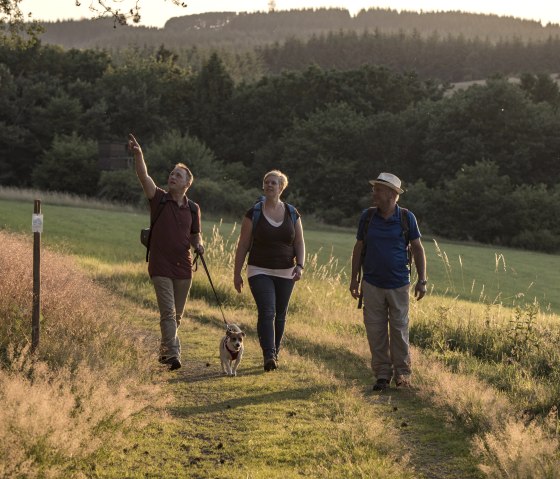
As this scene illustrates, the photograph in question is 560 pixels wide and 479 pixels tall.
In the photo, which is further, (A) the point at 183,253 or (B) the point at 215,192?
(B) the point at 215,192

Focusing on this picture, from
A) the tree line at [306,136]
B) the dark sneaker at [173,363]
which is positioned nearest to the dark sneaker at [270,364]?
the dark sneaker at [173,363]

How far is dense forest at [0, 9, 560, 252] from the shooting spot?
2190 inches

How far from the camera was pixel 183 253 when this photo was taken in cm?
959

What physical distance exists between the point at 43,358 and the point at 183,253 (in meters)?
2.03

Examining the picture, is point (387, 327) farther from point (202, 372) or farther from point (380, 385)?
point (202, 372)

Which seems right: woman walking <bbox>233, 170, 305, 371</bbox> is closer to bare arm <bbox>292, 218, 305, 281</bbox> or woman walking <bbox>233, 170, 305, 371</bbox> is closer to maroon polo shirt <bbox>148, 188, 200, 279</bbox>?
bare arm <bbox>292, 218, 305, 281</bbox>

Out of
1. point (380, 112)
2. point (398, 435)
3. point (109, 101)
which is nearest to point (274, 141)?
point (380, 112)

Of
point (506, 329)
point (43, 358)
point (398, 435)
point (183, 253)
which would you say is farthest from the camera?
point (506, 329)

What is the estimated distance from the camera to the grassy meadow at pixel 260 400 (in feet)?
20.1

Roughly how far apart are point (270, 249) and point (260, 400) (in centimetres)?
180

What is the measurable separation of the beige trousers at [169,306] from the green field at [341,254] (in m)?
14.3

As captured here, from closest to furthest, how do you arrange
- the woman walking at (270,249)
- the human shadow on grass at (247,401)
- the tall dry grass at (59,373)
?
1. the tall dry grass at (59,373)
2. the human shadow on grass at (247,401)
3. the woman walking at (270,249)

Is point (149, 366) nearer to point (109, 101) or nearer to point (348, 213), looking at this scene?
point (348, 213)

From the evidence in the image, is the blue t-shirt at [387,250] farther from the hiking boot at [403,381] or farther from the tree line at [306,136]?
the tree line at [306,136]
